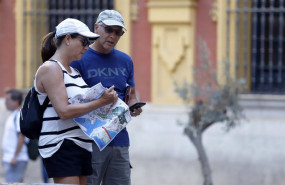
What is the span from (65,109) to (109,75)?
27.7 inches

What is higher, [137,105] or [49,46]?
[49,46]

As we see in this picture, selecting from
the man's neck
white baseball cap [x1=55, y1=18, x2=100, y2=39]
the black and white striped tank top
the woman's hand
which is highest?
white baseball cap [x1=55, y1=18, x2=100, y2=39]

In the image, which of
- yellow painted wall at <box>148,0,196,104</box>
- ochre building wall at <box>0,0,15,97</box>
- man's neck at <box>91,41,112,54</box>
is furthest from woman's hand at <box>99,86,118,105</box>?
ochre building wall at <box>0,0,15,97</box>

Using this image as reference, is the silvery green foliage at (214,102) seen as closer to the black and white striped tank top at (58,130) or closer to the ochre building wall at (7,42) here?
the ochre building wall at (7,42)

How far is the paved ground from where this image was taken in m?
9.81

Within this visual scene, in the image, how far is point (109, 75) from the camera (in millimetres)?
5344

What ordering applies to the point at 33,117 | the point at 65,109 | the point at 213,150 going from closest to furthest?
the point at 65,109, the point at 33,117, the point at 213,150

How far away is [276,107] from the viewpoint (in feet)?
32.6

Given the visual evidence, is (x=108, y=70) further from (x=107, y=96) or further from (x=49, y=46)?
(x=107, y=96)

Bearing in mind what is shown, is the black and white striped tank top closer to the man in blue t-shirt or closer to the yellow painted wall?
the man in blue t-shirt

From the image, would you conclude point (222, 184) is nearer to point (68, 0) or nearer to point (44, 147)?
point (68, 0)

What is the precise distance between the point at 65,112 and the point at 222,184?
5.61 m

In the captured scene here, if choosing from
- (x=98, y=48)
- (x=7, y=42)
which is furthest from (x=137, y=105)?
(x=7, y=42)

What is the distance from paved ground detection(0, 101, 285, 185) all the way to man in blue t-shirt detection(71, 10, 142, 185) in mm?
4412
